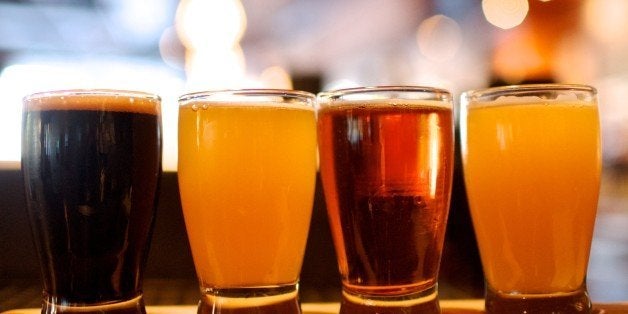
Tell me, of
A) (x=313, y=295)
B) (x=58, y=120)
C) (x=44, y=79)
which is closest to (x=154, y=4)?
(x=44, y=79)

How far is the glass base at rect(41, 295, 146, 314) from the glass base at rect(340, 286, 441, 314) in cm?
28

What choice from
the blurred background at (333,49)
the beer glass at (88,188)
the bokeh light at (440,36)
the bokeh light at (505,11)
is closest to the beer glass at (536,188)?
the beer glass at (88,188)

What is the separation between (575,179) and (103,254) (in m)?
0.64

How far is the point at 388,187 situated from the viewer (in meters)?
0.86

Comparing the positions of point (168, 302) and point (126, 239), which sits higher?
point (126, 239)

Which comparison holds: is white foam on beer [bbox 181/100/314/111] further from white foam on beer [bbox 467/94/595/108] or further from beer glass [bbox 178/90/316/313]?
white foam on beer [bbox 467/94/595/108]

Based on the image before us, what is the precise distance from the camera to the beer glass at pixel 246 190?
2.81 ft

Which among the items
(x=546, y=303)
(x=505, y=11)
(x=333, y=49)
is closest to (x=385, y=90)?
(x=546, y=303)

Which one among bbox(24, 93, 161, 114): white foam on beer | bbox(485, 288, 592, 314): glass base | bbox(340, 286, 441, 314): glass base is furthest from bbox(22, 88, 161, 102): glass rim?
bbox(485, 288, 592, 314): glass base

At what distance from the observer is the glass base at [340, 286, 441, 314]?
87cm

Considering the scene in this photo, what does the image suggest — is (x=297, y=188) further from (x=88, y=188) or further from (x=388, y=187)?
(x=88, y=188)

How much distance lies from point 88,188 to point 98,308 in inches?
6.3

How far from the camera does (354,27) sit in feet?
17.1

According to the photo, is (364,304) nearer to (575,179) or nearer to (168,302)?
(575,179)
